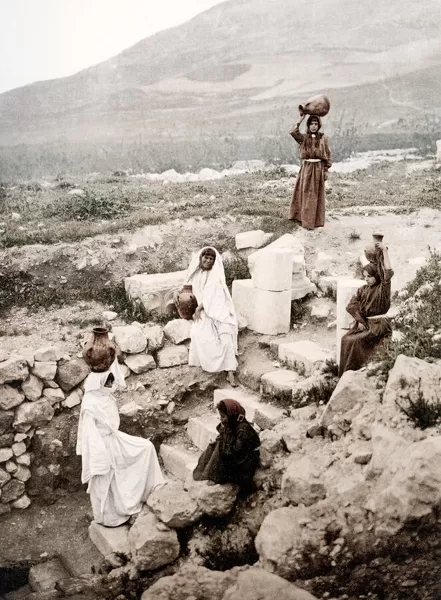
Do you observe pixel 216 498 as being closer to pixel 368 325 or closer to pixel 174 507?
pixel 174 507

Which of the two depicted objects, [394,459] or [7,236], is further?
[7,236]

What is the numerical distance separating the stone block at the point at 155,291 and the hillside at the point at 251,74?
8.51 metres

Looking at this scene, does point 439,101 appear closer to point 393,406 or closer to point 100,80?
point 100,80

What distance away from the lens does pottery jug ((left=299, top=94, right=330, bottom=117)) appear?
27.0 ft

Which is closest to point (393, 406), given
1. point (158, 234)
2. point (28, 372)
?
point (28, 372)

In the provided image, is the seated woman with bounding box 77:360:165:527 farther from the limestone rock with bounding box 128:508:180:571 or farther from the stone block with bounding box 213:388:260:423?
the stone block with bounding box 213:388:260:423

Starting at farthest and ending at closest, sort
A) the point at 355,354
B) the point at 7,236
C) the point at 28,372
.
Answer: the point at 7,236
the point at 28,372
the point at 355,354

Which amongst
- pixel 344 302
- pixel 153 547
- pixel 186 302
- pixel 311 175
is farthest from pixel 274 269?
pixel 153 547

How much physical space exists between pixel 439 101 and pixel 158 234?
46.3 feet

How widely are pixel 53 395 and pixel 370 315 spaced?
394 centimetres

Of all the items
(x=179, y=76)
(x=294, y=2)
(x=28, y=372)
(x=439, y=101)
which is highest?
(x=294, y=2)

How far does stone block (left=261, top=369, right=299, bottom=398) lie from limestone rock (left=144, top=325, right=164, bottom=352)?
5.20ft

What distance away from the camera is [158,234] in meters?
9.75

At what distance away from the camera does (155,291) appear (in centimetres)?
833
